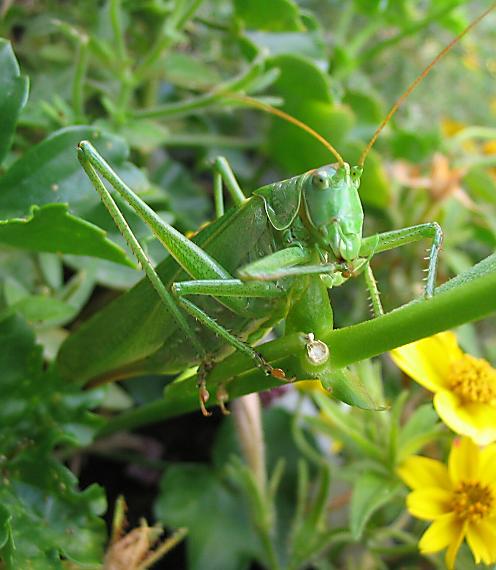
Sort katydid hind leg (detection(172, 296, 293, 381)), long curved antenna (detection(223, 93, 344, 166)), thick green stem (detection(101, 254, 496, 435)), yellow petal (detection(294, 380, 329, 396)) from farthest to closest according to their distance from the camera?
1. yellow petal (detection(294, 380, 329, 396))
2. long curved antenna (detection(223, 93, 344, 166))
3. katydid hind leg (detection(172, 296, 293, 381))
4. thick green stem (detection(101, 254, 496, 435))

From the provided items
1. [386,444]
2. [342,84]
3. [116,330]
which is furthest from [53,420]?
[342,84]

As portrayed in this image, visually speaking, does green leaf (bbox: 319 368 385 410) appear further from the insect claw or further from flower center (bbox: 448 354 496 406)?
flower center (bbox: 448 354 496 406)

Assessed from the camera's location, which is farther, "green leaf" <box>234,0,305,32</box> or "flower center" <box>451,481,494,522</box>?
"green leaf" <box>234,0,305,32</box>

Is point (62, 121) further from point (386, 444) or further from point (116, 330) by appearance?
point (386, 444)

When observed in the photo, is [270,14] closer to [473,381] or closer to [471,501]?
[473,381]

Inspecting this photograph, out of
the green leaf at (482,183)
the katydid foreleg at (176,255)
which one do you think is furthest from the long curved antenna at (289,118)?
the green leaf at (482,183)

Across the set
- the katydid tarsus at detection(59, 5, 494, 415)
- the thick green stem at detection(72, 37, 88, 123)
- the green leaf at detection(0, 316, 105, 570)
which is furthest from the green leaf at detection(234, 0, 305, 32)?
the green leaf at detection(0, 316, 105, 570)
